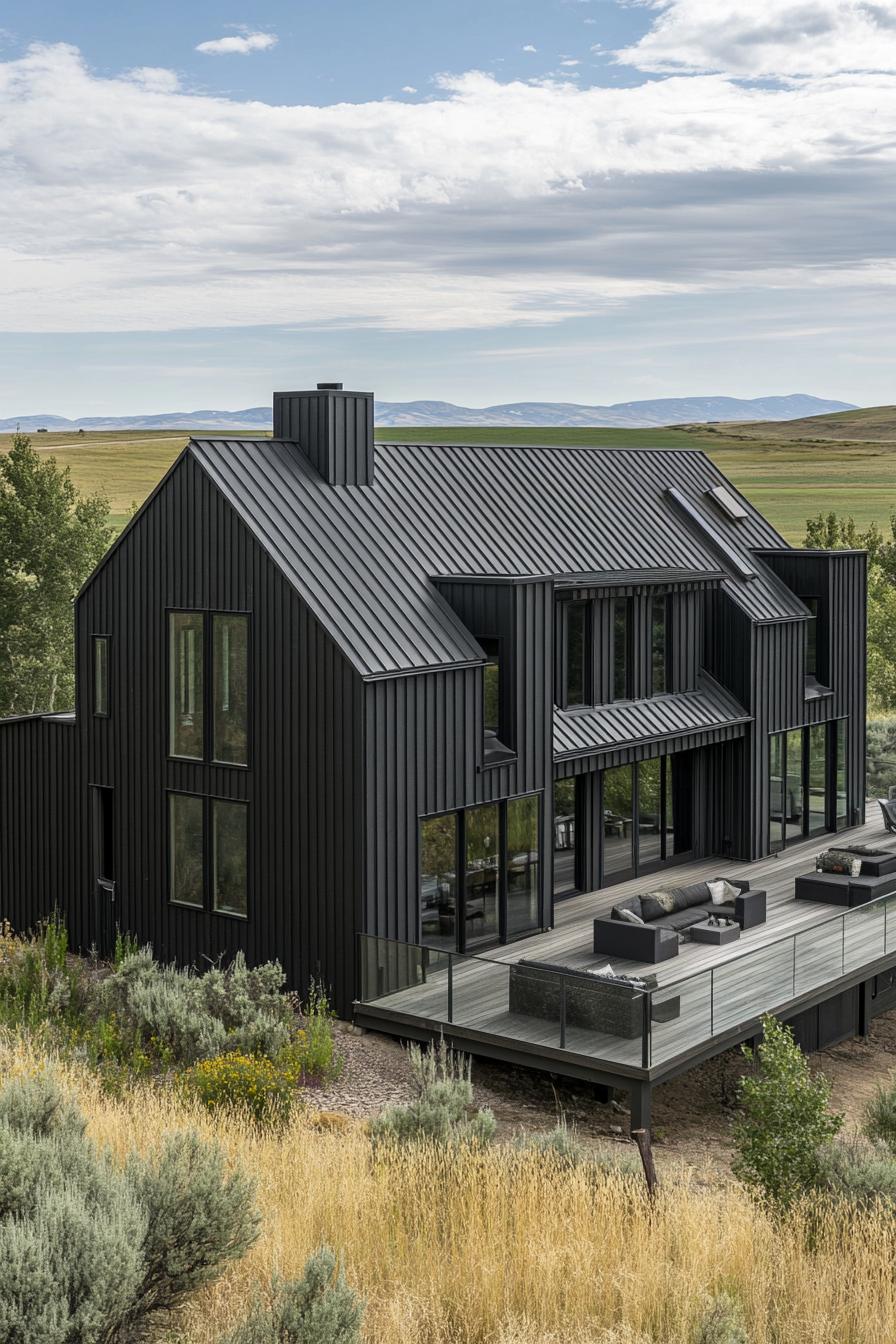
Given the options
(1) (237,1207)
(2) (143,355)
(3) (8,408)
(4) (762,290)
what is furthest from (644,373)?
(1) (237,1207)

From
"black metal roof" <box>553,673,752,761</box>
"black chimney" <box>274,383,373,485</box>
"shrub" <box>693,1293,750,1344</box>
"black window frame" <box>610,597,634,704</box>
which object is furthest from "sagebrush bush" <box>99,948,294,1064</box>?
"shrub" <box>693,1293,750,1344</box>

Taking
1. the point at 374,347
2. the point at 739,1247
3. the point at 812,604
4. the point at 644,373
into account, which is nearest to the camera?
the point at 739,1247

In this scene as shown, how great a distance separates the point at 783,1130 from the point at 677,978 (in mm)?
5802

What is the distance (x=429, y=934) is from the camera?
16703 mm

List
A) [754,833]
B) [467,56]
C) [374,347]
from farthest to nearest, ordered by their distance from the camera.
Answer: [374,347] → [467,56] → [754,833]

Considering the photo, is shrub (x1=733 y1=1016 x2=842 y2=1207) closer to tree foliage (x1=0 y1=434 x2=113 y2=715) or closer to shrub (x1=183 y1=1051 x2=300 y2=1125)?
shrub (x1=183 y1=1051 x2=300 y2=1125)

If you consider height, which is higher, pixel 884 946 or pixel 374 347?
pixel 374 347

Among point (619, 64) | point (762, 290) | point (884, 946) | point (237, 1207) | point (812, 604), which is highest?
point (762, 290)

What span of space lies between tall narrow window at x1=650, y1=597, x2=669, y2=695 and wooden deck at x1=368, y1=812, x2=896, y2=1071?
11.1ft

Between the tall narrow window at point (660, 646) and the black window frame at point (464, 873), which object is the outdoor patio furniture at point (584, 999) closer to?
the black window frame at point (464, 873)

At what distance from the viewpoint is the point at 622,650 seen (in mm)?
20141

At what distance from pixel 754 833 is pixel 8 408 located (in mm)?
153458

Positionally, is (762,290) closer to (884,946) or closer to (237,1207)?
(884,946)

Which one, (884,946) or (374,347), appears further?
(374,347)
